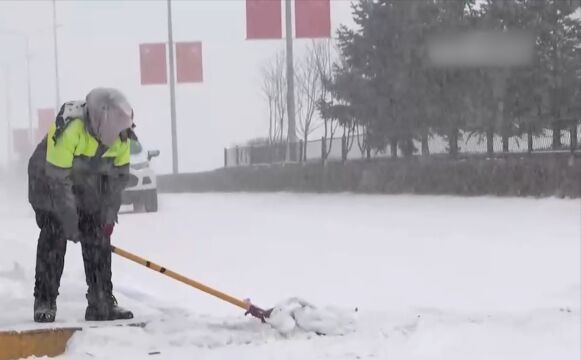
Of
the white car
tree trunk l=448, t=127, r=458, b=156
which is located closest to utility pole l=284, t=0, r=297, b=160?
tree trunk l=448, t=127, r=458, b=156

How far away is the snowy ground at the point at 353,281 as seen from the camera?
4.46 meters

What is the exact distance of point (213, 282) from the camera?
7016 millimetres

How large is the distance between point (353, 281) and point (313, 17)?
375 inches

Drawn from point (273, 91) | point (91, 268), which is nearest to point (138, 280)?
point (91, 268)

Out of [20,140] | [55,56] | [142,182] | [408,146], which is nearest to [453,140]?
[408,146]

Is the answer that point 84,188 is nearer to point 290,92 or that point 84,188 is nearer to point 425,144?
point 425,144

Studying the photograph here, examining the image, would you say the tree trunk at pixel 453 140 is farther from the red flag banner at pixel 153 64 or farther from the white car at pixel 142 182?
the red flag banner at pixel 153 64

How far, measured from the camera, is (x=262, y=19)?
14961 mm

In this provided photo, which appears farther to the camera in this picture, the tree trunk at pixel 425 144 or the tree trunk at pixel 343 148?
the tree trunk at pixel 343 148

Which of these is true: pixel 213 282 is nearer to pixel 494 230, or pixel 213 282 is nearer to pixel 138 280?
pixel 138 280

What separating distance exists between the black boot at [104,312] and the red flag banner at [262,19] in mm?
9833

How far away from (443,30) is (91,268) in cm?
1443

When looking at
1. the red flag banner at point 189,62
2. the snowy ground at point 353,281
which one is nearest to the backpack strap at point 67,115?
the snowy ground at point 353,281

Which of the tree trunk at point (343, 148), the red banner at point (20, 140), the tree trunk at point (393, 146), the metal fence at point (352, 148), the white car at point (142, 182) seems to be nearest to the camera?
the red banner at point (20, 140)
